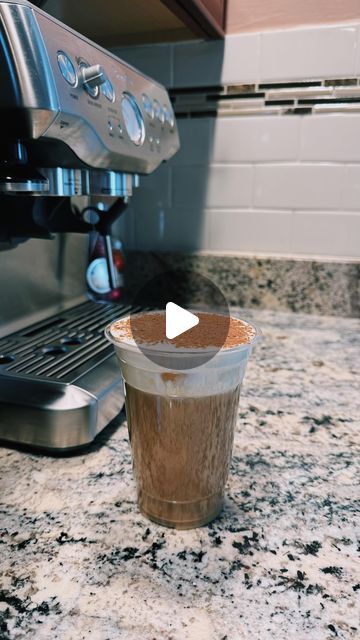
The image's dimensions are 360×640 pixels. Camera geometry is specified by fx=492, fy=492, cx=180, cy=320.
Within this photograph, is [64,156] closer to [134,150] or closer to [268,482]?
[134,150]

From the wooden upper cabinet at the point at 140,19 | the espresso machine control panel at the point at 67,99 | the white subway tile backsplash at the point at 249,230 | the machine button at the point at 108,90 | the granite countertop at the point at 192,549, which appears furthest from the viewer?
the white subway tile backsplash at the point at 249,230

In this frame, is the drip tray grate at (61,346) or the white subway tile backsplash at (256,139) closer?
the drip tray grate at (61,346)

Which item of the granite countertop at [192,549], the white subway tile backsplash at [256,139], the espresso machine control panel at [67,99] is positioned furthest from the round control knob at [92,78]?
the white subway tile backsplash at [256,139]

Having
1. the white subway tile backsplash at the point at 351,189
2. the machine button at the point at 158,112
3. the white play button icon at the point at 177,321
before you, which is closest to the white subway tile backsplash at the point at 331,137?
the white subway tile backsplash at the point at 351,189

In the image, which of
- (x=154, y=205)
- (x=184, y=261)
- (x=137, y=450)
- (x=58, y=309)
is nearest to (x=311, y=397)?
(x=137, y=450)

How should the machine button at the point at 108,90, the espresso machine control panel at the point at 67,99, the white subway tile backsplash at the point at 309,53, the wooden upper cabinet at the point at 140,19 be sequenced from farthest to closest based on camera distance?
1. the white subway tile backsplash at the point at 309,53
2. the wooden upper cabinet at the point at 140,19
3. the machine button at the point at 108,90
4. the espresso machine control panel at the point at 67,99

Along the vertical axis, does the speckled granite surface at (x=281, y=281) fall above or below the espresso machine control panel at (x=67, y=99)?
below

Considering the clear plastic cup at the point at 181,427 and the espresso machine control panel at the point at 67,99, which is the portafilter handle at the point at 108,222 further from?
the clear plastic cup at the point at 181,427

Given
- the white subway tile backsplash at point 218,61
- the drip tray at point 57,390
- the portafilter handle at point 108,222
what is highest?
the white subway tile backsplash at point 218,61
